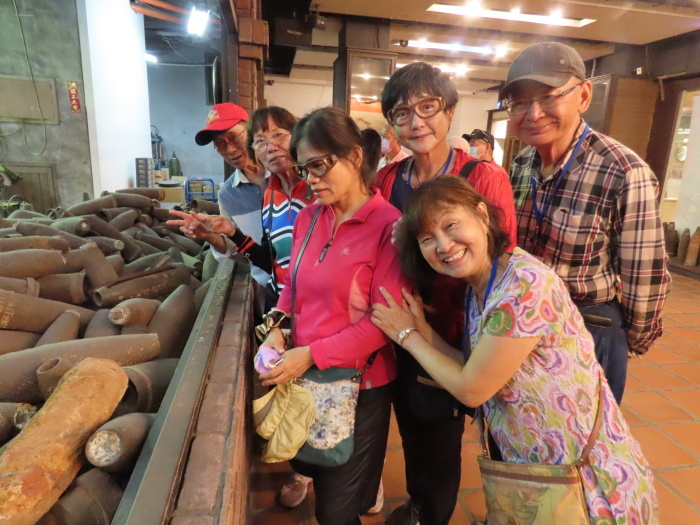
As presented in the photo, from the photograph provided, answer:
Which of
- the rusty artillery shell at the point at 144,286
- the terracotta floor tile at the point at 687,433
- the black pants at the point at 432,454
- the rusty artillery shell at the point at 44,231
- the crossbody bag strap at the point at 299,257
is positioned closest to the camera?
the crossbody bag strap at the point at 299,257

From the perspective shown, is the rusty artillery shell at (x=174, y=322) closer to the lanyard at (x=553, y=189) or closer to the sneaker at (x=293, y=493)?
the sneaker at (x=293, y=493)

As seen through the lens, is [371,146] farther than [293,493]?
No

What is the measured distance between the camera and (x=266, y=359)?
122cm

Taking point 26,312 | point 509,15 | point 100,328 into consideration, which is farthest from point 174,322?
point 509,15

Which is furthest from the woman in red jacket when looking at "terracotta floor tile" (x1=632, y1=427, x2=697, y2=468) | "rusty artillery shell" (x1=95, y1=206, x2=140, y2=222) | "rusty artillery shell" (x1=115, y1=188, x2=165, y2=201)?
"rusty artillery shell" (x1=115, y1=188, x2=165, y2=201)

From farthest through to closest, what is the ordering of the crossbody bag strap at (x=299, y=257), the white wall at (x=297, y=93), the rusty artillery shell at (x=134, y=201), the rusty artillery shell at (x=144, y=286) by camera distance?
1. the white wall at (x=297, y=93)
2. the rusty artillery shell at (x=134, y=201)
3. the rusty artillery shell at (x=144, y=286)
4. the crossbody bag strap at (x=299, y=257)

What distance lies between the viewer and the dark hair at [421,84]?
1.29 metres

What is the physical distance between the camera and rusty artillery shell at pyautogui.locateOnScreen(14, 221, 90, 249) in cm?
252

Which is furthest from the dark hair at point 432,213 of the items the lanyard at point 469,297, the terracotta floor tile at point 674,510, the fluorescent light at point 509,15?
the fluorescent light at point 509,15

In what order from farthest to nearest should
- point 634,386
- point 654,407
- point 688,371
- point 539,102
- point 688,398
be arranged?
point 688,371, point 634,386, point 688,398, point 654,407, point 539,102

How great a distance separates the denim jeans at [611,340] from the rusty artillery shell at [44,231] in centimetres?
263

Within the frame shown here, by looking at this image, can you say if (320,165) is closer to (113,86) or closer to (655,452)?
(655,452)

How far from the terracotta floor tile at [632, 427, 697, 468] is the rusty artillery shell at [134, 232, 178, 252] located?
3147 mm

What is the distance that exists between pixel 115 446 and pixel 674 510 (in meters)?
2.24
